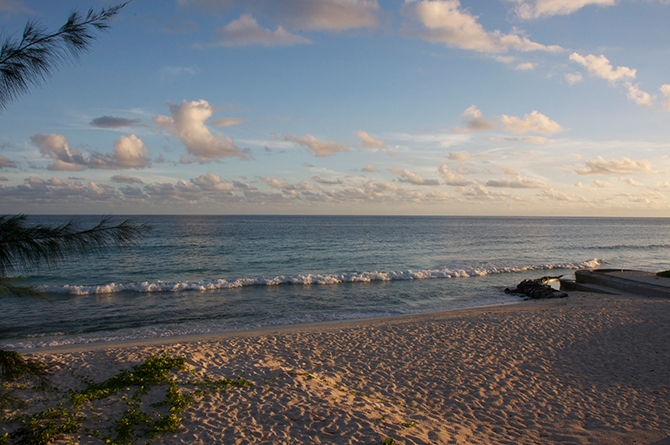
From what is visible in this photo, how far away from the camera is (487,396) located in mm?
8180

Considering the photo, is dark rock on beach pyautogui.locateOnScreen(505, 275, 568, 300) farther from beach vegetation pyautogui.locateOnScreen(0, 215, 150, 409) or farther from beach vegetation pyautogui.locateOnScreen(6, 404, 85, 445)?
beach vegetation pyautogui.locateOnScreen(0, 215, 150, 409)

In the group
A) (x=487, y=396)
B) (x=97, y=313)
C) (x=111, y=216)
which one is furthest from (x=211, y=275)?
(x=111, y=216)

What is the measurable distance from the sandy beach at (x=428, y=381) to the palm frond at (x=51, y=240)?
344 centimetres

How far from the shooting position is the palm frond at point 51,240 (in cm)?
360

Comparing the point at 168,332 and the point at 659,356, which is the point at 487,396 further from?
the point at 168,332

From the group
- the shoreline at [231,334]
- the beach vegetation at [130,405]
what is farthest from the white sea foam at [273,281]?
the beach vegetation at [130,405]

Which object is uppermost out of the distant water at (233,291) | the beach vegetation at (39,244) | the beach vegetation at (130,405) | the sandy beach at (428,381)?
the beach vegetation at (39,244)

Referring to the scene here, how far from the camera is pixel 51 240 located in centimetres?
378

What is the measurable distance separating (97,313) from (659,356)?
18.9m

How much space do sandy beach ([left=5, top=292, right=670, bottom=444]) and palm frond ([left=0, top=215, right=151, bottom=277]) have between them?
11.3 feet

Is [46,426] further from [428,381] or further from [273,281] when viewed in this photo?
[273,281]

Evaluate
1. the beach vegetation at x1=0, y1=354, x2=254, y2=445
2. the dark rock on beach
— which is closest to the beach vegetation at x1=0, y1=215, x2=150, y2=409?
the beach vegetation at x1=0, y1=354, x2=254, y2=445

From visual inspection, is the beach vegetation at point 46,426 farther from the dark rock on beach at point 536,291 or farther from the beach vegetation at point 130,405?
the dark rock on beach at point 536,291

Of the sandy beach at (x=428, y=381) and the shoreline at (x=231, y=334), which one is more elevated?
the sandy beach at (x=428, y=381)
